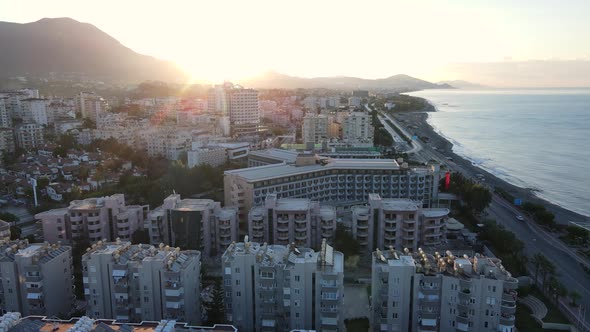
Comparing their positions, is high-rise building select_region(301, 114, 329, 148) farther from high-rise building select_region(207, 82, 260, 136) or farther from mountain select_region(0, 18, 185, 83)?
mountain select_region(0, 18, 185, 83)

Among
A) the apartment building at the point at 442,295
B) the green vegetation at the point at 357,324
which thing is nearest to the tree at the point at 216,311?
the green vegetation at the point at 357,324

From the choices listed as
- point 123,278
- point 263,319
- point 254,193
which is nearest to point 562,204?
point 254,193

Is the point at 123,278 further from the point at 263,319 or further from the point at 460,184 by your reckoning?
the point at 460,184

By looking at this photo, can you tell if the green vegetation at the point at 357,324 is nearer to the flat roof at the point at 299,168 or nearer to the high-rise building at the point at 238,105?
the flat roof at the point at 299,168

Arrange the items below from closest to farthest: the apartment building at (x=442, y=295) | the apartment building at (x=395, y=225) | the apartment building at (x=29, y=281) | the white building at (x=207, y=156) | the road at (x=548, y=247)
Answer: the apartment building at (x=442, y=295) < the apartment building at (x=29, y=281) < the road at (x=548, y=247) < the apartment building at (x=395, y=225) < the white building at (x=207, y=156)

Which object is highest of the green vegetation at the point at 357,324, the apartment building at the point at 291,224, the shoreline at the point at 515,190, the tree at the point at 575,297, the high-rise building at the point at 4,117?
the high-rise building at the point at 4,117

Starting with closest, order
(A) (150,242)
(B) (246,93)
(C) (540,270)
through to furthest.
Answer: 1. (C) (540,270)
2. (A) (150,242)
3. (B) (246,93)

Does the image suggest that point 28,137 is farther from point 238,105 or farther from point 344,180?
point 344,180
